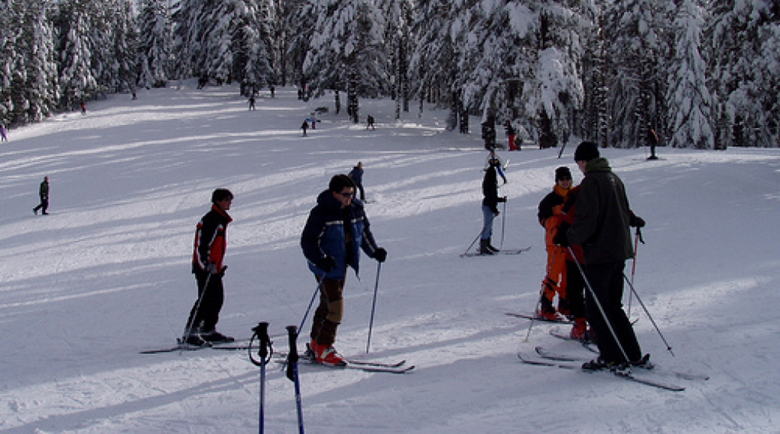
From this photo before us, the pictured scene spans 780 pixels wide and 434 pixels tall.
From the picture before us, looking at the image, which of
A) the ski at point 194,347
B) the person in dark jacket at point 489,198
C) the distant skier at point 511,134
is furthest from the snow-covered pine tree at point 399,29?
the ski at point 194,347

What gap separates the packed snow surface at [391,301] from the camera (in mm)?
4574

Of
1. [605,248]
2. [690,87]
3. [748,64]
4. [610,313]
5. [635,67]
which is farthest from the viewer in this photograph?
[635,67]

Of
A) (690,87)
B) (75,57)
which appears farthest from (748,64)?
(75,57)

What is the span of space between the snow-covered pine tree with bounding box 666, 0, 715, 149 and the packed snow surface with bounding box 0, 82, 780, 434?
27.1 ft

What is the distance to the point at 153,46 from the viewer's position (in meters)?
70.9

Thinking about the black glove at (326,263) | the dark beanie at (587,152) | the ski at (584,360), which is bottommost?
the ski at (584,360)

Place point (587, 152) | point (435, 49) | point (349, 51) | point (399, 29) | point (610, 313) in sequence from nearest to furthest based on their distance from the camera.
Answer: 1. point (610, 313)
2. point (587, 152)
3. point (435, 49)
4. point (349, 51)
5. point (399, 29)

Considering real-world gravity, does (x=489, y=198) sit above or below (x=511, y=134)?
below

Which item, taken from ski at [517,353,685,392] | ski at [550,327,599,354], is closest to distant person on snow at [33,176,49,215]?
ski at [550,327,599,354]

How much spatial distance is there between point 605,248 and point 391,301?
4.47 meters

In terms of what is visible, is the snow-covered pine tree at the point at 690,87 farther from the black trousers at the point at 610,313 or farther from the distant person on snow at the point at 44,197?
the black trousers at the point at 610,313

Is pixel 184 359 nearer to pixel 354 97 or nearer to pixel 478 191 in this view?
pixel 478 191

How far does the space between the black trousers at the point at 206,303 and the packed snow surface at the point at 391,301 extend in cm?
51

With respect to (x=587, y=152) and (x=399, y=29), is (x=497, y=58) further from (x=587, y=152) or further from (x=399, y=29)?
(x=587, y=152)
